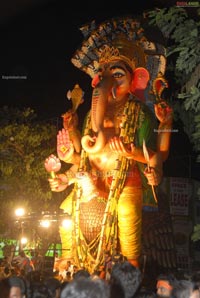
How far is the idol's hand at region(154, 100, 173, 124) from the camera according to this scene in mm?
12812

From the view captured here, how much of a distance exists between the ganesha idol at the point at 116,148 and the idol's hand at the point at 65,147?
3cm

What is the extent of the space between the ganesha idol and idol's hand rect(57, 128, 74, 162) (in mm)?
26

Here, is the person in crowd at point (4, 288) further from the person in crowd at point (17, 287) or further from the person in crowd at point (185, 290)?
the person in crowd at point (185, 290)

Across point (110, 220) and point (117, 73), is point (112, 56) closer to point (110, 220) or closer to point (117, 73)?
point (117, 73)

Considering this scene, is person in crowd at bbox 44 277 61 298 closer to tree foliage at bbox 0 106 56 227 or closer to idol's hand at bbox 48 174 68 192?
idol's hand at bbox 48 174 68 192

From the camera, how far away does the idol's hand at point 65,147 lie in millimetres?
13812

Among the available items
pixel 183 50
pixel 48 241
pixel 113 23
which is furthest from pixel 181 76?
pixel 48 241

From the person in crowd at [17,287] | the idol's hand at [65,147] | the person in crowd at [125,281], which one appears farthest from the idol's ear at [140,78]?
the person in crowd at [125,281]

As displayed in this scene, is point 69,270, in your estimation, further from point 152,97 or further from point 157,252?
point 152,97

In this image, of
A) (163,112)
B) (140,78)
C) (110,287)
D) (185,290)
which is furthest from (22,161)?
(110,287)

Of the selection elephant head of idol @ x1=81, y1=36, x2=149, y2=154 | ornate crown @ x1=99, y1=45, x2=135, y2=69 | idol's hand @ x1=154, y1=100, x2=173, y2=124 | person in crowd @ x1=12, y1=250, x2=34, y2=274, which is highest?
ornate crown @ x1=99, y1=45, x2=135, y2=69

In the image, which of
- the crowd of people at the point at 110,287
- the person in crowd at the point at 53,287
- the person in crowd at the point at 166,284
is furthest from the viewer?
the person in crowd at the point at 53,287

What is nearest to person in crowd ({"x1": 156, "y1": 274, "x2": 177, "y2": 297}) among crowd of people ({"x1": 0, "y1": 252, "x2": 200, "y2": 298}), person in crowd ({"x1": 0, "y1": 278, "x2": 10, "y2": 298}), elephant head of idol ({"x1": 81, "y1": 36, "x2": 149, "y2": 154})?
crowd of people ({"x1": 0, "y1": 252, "x2": 200, "y2": 298})

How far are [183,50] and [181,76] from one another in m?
2.42
